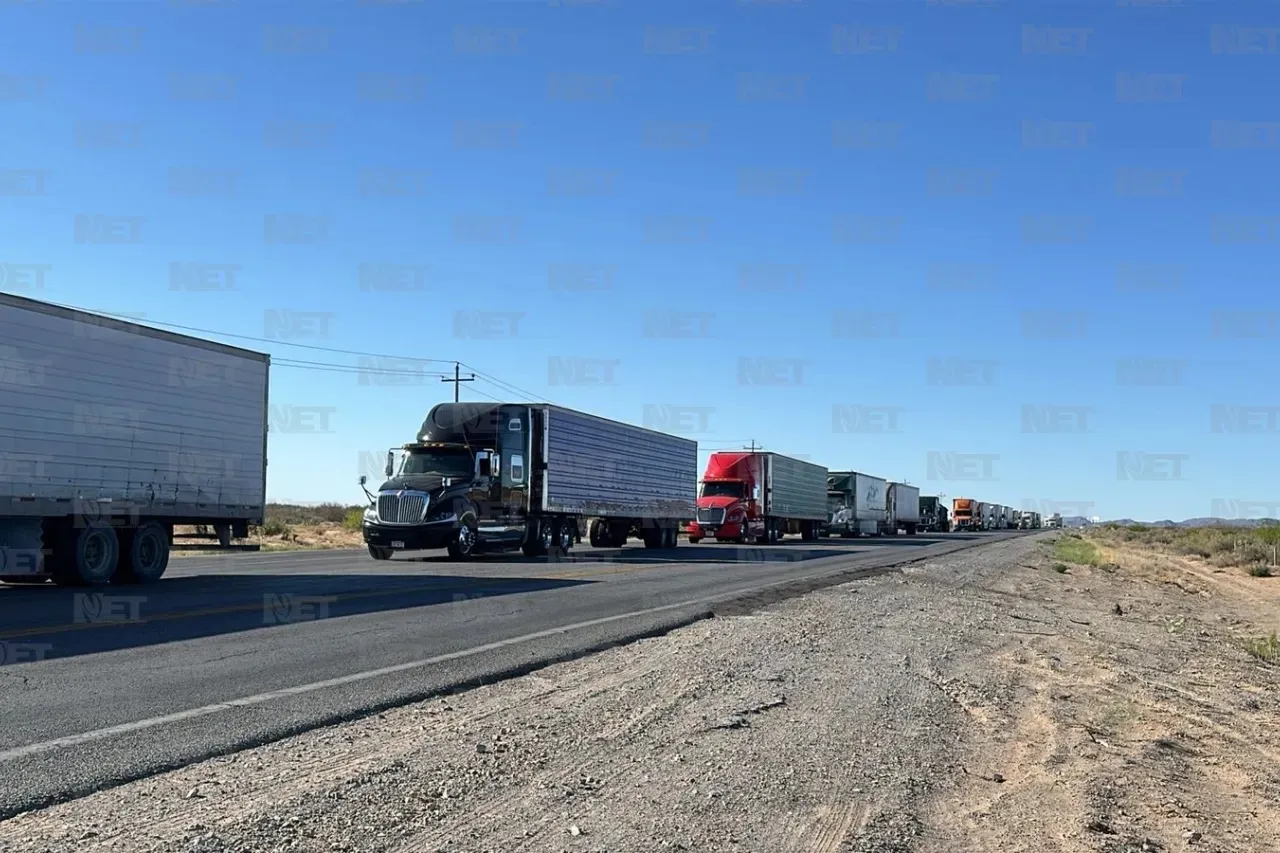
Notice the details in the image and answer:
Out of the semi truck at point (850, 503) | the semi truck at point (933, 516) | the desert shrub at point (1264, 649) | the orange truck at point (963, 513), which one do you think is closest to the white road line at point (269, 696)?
the desert shrub at point (1264, 649)

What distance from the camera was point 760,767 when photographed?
627cm

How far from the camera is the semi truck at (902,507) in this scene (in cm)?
7488

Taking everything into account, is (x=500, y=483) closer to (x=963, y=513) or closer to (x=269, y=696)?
(x=269, y=696)

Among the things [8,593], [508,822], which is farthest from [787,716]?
[8,593]

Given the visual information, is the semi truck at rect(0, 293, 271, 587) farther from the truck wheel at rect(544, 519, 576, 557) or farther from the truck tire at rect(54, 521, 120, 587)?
the truck wheel at rect(544, 519, 576, 557)

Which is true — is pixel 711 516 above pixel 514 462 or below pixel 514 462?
below

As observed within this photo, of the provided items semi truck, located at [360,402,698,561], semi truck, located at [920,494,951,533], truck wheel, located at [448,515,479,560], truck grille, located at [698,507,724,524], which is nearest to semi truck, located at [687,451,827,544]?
truck grille, located at [698,507,724,524]

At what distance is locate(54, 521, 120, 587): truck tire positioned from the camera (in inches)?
679

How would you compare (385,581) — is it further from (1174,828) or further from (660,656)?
(1174,828)

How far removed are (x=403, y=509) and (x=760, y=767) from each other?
2158 cm

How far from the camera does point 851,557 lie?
36.7 m

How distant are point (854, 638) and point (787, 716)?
16.5 feet

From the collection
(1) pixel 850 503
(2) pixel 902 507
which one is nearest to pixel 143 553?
(1) pixel 850 503

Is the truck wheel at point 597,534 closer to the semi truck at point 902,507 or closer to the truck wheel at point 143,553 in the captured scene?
the truck wheel at point 143,553
